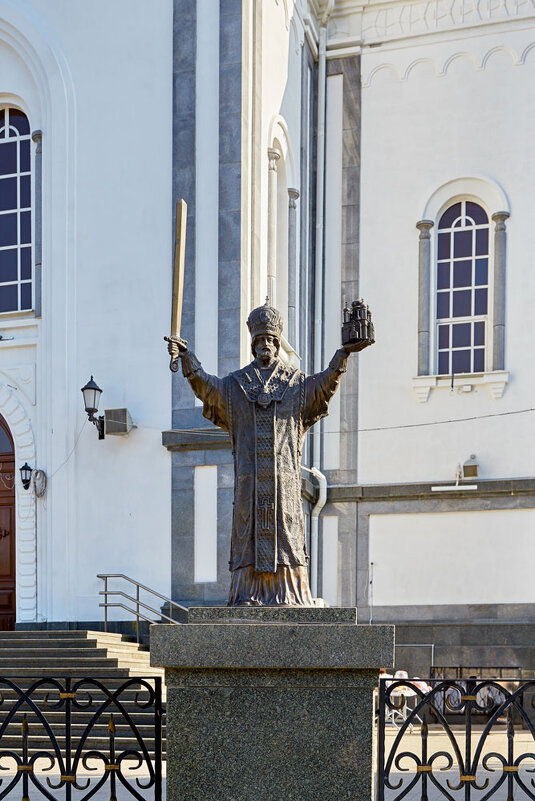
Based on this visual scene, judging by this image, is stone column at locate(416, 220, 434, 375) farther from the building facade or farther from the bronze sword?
the bronze sword

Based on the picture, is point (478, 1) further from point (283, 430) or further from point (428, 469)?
point (283, 430)

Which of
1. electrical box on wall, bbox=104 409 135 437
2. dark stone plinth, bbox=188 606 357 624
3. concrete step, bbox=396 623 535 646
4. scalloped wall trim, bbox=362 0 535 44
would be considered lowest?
concrete step, bbox=396 623 535 646

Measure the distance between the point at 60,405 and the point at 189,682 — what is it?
10.5m

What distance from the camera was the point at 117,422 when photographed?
50.3 ft

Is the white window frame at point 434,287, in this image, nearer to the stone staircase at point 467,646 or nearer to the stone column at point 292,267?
the stone column at point 292,267

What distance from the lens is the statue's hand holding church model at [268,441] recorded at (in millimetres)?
6156

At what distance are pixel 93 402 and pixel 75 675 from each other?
426 centimetres

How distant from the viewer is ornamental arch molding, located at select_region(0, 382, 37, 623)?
1572 centimetres

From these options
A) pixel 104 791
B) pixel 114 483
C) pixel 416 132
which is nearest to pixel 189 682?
pixel 104 791

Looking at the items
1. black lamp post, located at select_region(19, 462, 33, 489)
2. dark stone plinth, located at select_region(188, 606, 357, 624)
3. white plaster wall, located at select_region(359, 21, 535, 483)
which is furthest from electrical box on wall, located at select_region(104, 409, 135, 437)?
dark stone plinth, located at select_region(188, 606, 357, 624)

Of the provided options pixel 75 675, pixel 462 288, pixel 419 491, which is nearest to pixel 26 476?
pixel 75 675

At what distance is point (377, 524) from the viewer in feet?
60.2

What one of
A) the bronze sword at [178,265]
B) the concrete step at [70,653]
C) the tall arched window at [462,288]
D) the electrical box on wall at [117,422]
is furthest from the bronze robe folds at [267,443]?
the tall arched window at [462,288]

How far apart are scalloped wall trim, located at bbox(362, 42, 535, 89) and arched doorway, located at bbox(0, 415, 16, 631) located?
8663 mm
